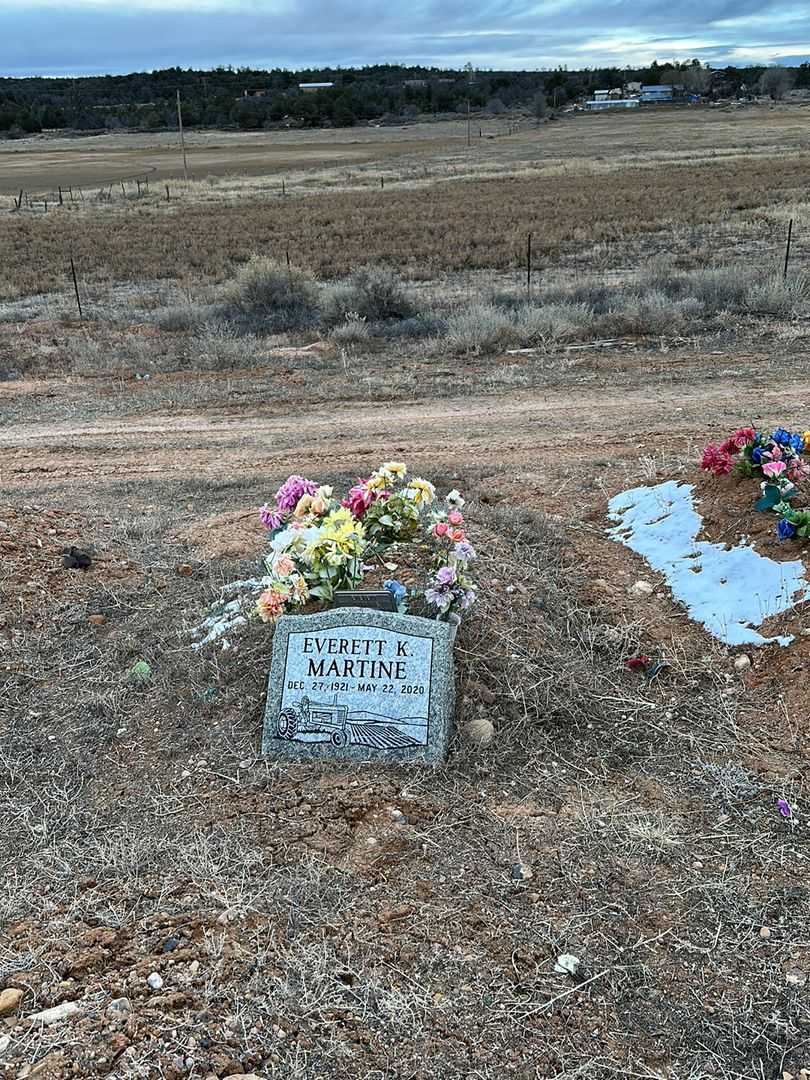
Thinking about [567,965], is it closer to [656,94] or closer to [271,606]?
[271,606]

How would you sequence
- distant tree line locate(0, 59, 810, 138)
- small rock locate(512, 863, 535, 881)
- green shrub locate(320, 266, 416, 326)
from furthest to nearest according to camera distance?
distant tree line locate(0, 59, 810, 138)
green shrub locate(320, 266, 416, 326)
small rock locate(512, 863, 535, 881)

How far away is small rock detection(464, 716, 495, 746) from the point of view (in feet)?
13.2

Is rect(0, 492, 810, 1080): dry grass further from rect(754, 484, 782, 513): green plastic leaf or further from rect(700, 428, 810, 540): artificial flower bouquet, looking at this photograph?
rect(754, 484, 782, 513): green plastic leaf

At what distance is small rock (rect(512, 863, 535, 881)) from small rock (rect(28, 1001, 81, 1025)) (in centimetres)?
148

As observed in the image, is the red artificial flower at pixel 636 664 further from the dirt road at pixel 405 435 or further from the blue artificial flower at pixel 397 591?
the dirt road at pixel 405 435

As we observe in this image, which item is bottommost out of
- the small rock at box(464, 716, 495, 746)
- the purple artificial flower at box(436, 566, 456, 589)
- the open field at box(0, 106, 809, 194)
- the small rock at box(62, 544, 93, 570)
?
the small rock at box(464, 716, 495, 746)

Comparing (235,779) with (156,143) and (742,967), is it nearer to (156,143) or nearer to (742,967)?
(742,967)

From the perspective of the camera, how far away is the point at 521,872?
3.39 m

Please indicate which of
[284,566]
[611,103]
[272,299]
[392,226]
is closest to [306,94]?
[611,103]

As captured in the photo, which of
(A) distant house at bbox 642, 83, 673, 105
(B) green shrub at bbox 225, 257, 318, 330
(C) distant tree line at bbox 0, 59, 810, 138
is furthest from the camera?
(A) distant house at bbox 642, 83, 673, 105

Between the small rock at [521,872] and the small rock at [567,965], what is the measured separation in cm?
35

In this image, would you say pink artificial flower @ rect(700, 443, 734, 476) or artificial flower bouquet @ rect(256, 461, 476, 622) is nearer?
artificial flower bouquet @ rect(256, 461, 476, 622)

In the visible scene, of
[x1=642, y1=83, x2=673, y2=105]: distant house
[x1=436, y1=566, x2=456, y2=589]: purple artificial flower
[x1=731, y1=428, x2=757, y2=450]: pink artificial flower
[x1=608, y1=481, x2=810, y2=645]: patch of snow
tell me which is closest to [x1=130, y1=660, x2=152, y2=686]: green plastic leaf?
A: [x1=436, y1=566, x2=456, y2=589]: purple artificial flower

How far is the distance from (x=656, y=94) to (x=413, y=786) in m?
130
